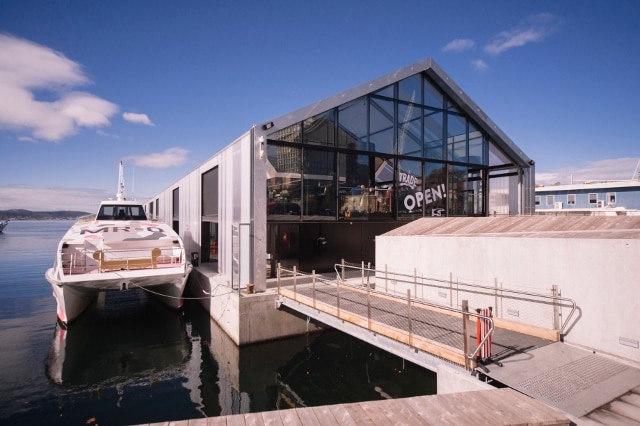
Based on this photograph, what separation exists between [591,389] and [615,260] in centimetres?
246

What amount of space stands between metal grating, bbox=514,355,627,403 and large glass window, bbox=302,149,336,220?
9658 mm

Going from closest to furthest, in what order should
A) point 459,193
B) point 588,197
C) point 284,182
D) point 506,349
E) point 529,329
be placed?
1. point 506,349
2. point 529,329
3. point 284,182
4. point 459,193
5. point 588,197

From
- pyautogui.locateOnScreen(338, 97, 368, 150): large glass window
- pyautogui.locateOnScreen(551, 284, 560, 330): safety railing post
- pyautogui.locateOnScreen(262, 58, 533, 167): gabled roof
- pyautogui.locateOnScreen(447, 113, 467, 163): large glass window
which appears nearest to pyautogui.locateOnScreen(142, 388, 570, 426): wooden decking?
pyautogui.locateOnScreen(551, 284, 560, 330): safety railing post

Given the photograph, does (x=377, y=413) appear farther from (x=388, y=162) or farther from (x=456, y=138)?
(x=456, y=138)

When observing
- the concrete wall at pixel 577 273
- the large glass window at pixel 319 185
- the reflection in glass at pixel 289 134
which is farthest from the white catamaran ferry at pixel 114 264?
the concrete wall at pixel 577 273

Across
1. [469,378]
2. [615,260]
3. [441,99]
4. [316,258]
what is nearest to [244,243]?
[316,258]

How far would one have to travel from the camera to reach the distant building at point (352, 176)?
43.9ft

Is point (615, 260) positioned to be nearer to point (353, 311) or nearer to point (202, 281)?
point (353, 311)

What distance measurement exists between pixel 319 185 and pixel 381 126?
4425 mm

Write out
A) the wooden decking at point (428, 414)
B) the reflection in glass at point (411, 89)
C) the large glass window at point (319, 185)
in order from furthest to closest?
the reflection in glass at point (411, 89) < the large glass window at point (319, 185) < the wooden decking at point (428, 414)

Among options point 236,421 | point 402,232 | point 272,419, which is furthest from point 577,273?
point 236,421

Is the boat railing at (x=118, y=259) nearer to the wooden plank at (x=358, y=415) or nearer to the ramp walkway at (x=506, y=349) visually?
the ramp walkway at (x=506, y=349)

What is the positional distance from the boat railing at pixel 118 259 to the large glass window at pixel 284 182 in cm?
481

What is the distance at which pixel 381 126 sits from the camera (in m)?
16.5
